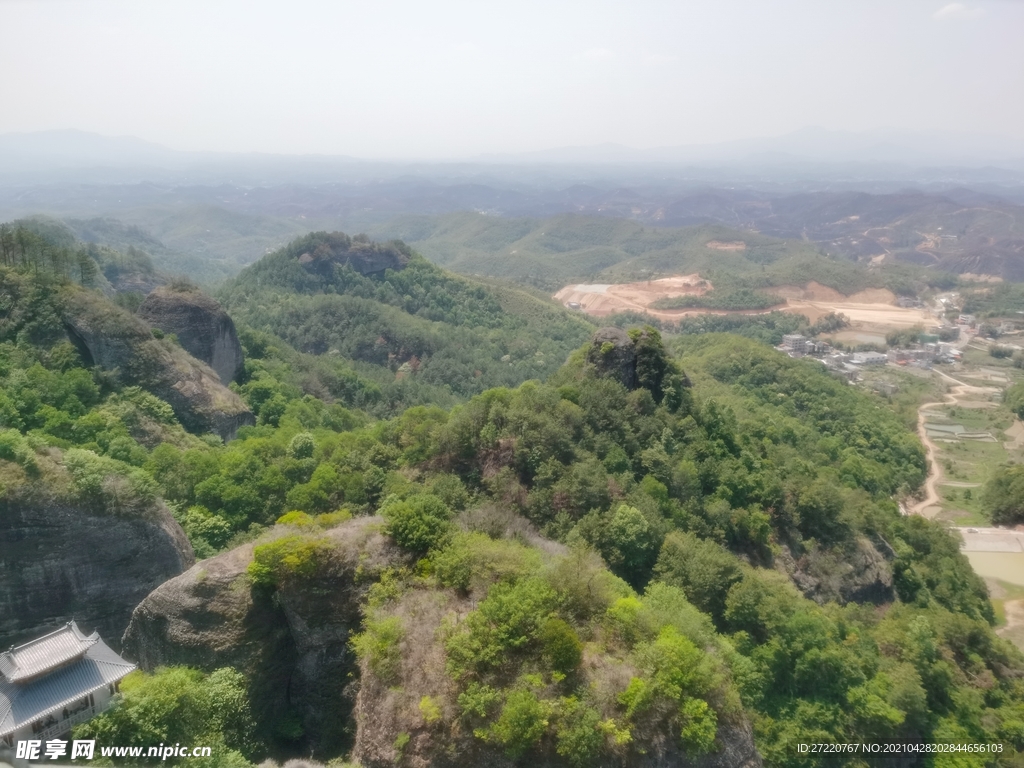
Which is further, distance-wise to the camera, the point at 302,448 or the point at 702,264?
the point at 702,264

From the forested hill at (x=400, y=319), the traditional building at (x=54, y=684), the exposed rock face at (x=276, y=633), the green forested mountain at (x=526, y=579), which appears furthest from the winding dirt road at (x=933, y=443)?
the traditional building at (x=54, y=684)

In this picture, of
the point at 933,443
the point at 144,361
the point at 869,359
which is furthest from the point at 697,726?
the point at 869,359

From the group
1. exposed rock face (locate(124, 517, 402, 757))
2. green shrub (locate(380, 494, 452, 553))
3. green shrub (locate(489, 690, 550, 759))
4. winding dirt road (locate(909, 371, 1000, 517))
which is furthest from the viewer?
winding dirt road (locate(909, 371, 1000, 517))

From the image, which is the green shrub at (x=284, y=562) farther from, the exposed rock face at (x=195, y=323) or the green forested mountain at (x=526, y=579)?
the exposed rock face at (x=195, y=323)

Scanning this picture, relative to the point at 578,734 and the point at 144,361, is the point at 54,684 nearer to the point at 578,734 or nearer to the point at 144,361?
the point at 578,734

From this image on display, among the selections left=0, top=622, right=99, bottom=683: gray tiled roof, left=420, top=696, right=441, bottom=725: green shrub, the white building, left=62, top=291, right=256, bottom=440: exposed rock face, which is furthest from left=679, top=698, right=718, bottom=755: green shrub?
the white building

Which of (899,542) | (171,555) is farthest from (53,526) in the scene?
(899,542)

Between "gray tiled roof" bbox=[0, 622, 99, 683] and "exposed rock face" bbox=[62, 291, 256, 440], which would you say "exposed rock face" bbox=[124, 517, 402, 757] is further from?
"exposed rock face" bbox=[62, 291, 256, 440]
